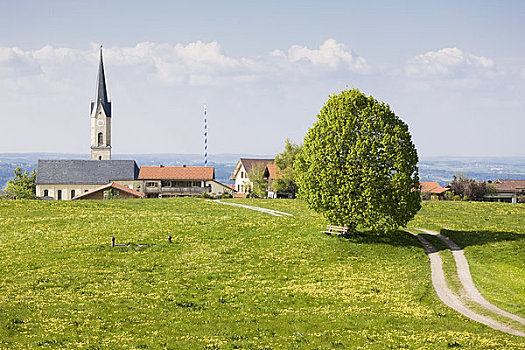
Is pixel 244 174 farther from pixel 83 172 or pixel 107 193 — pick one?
pixel 107 193

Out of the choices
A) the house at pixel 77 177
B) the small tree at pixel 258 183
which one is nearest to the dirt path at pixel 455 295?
the small tree at pixel 258 183

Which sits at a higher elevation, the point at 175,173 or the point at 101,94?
the point at 101,94

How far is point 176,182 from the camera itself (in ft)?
426

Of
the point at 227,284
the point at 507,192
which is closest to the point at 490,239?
the point at 227,284

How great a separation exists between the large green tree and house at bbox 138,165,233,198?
8136 cm

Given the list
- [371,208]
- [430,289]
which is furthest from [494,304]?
[371,208]

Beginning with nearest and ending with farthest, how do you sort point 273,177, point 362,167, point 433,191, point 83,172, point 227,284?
point 227,284
point 362,167
point 273,177
point 433,191
point 83,172

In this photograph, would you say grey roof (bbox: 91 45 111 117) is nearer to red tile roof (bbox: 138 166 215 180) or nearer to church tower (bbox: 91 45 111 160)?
church tower (bbox: 91 45 111 160)

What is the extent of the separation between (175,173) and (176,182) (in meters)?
2.30

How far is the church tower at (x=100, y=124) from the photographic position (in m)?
182

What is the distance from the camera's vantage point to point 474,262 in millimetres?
41312

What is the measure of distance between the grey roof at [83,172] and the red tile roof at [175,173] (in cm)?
2050

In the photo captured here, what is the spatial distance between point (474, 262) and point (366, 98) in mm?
16364

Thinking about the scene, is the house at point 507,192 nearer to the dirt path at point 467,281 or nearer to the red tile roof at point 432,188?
the red tile roof at point 432,188
